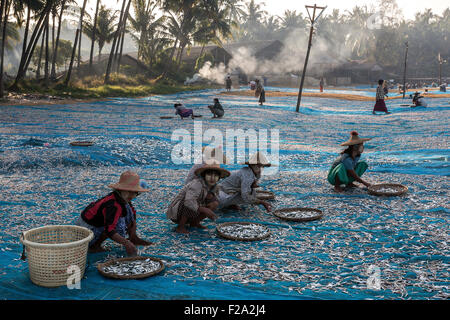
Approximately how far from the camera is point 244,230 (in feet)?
13.1

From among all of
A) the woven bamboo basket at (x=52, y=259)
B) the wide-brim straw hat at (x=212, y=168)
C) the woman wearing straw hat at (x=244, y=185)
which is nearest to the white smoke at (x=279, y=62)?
the woman wearing straw hat at (x=244, y=185)

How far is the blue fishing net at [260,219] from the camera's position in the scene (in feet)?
9.50

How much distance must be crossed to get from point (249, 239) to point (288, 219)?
2.42ft

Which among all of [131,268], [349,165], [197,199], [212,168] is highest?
[212,168]

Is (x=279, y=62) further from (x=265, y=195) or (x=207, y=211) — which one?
(x=207, y=211)

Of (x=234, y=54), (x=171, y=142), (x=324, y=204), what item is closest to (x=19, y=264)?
(x=324, y=204)

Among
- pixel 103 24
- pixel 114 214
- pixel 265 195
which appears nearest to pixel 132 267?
pixel 114 214

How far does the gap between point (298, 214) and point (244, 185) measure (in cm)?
63

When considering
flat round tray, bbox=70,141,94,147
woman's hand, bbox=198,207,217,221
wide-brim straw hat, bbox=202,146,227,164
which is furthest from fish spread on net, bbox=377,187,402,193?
flat round tray, bbox=70,141,94,147

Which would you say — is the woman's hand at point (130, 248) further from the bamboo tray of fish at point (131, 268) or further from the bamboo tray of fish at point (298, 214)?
the bamboo tray of fish at point (298, 214)

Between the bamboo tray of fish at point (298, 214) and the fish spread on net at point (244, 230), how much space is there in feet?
1.42

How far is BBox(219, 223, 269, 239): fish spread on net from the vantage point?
3855mm

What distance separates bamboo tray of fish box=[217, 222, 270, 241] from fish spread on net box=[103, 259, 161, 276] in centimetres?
79
